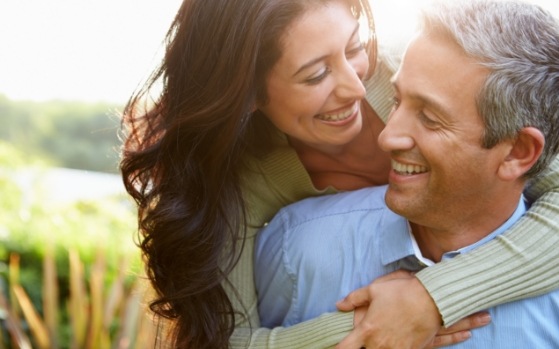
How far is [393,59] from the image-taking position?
2.90 meters

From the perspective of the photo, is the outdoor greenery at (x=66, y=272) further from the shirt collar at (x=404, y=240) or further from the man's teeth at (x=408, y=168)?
the man's teeth at (x=408, y=168)

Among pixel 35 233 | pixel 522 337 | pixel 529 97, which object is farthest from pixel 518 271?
pixel 35 233

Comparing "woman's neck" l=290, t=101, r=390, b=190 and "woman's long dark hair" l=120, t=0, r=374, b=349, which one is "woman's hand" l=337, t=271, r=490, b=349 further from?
"woman's neck" l=290, t=101, r=390, b=190

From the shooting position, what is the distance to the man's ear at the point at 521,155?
2.32m

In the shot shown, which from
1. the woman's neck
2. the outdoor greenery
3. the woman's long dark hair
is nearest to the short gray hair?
the woman's long dark hair

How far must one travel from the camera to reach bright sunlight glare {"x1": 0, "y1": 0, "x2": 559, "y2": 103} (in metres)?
9.40

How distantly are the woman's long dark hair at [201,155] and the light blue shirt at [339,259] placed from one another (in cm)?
14

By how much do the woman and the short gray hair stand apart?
51 cm

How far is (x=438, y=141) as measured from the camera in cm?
234

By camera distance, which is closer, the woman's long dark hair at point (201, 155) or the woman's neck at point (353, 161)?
the woman's long dark hair at point (201, 155)

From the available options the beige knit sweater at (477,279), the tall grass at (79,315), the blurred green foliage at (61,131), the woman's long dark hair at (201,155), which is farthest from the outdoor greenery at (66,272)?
the blurred green foliage at (61,131)

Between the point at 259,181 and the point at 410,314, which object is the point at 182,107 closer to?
the point at 259,181

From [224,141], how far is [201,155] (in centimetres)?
11

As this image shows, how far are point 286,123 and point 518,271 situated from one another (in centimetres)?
92
